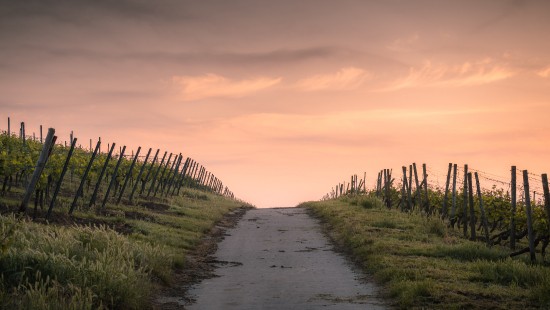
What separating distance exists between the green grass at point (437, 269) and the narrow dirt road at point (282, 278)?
553mm

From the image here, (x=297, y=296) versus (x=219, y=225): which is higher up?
(x=219, y=225)

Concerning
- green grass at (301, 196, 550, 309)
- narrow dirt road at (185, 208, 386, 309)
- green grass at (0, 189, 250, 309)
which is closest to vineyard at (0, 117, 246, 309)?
green grass at (0, 189, 250, 309)

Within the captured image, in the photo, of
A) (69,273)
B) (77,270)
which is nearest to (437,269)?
(77,270)

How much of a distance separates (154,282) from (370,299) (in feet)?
13.8

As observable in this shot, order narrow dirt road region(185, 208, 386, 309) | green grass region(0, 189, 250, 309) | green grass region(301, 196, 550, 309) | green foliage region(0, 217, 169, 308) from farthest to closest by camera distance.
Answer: narrow dirt road region(185, 208, 386, 309), green grass region(301, 196, 550, 309), green foliage region(0, 217, 169, 308), green grass region(0, 189, 250, 309)

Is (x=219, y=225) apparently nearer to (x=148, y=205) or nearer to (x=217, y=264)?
(x=148, y=205)

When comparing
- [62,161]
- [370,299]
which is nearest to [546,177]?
[370,299]

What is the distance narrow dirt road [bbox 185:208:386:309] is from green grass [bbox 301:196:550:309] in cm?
55

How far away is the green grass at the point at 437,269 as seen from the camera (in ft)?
30.5

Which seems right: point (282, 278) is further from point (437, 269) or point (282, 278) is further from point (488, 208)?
point (488, 208)

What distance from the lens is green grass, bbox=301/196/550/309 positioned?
9.30m

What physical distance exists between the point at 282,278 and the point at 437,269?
11.1ft

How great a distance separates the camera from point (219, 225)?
77.6ft

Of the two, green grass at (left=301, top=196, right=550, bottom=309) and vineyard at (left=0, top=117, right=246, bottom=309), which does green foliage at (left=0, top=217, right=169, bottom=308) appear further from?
green grass at (left=301, top=196, right=550, bottom=309)
